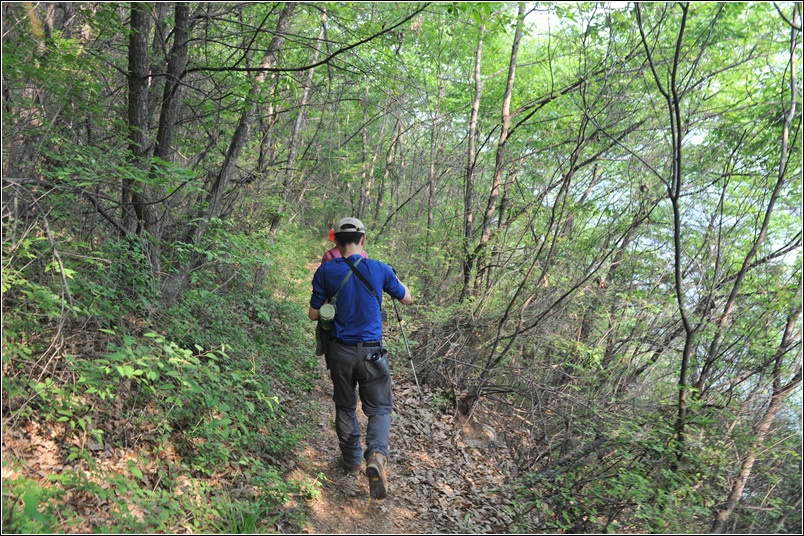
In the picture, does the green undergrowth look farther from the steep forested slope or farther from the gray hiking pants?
the gray hiking pants

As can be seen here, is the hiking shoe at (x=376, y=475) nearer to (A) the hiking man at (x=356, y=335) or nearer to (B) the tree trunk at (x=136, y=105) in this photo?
(A) the hiking man at (x=356, y=335)

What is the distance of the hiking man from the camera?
4691 mm

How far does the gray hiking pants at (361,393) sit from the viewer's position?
185 inches

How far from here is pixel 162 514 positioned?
3297 mm

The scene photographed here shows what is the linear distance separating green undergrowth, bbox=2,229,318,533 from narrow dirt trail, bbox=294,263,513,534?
36 cm

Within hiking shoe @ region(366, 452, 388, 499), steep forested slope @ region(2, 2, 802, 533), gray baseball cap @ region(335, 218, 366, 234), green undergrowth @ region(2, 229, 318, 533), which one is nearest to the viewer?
green undergrowth @ region(2, 229, 318, 533)

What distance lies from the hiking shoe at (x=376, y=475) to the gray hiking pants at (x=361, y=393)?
0.10 m

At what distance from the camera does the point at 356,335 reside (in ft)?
15.4

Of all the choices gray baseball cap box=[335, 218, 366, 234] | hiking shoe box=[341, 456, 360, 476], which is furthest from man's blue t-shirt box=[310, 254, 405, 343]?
hiking shoe box=[341, 456, 360, 476]

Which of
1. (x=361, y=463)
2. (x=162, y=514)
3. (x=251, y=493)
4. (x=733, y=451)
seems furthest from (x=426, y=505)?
(x=733, y=451)

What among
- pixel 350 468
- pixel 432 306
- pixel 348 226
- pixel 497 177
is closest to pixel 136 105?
pixel 348 226

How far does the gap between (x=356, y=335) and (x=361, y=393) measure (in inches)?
24.9

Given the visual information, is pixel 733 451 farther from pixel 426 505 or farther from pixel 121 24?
pixel 121 24

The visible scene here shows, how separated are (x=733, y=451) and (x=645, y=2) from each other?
5018mm
